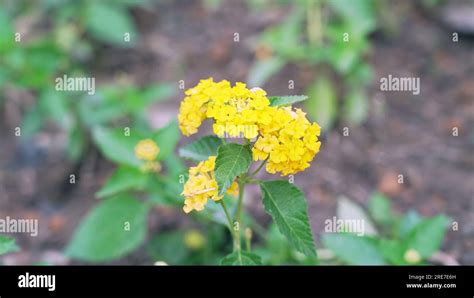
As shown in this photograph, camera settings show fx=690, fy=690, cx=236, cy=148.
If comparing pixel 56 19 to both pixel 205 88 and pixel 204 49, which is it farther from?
pixel 205 88

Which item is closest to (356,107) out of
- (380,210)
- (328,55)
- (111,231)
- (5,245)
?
(328,55)

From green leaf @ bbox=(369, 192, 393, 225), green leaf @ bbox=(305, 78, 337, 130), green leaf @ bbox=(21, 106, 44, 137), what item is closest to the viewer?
green leaf @ bbox=(369, 192, 393, 225)

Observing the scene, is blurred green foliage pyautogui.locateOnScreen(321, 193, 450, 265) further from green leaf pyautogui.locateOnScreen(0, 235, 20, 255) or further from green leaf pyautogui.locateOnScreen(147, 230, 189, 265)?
green leaf pyautogui.locateOnScreen(0, 235, 20, 255)

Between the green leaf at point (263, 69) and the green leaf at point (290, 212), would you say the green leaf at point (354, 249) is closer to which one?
the green leaf at point (290, 212)

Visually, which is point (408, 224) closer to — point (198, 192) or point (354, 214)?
point (354, 214)

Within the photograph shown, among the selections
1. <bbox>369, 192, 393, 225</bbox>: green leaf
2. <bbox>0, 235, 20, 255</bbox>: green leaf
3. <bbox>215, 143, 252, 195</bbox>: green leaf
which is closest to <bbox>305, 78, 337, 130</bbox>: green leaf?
<bbox>369, 192, 393, 225</bbox>: green leaf

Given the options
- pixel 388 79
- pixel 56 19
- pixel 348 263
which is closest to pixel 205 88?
pixel 348 263

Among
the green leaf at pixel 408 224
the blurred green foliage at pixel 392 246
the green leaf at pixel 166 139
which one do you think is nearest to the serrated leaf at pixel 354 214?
the green leaf at pixel 408 224
